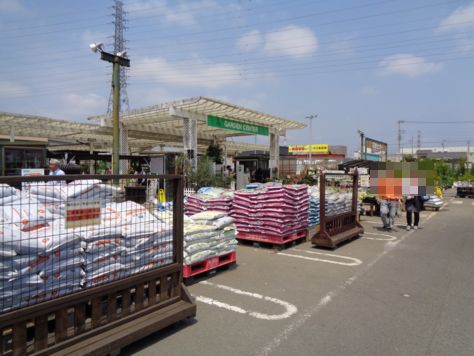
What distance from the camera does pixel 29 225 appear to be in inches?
106

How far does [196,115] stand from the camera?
18.6 m

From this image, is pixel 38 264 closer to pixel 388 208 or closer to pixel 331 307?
pixel 331 307

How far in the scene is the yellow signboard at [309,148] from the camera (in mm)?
47062

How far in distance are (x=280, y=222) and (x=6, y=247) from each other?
5225 mm

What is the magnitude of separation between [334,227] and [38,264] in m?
6.43

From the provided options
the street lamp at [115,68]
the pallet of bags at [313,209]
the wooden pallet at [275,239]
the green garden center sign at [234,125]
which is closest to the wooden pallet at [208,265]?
the wooden pallet at [275,239]

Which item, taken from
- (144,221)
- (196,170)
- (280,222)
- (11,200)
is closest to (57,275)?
(11,200)

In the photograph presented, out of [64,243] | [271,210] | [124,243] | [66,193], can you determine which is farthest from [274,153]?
[64,243]

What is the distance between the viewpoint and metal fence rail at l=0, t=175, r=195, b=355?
2.54 m

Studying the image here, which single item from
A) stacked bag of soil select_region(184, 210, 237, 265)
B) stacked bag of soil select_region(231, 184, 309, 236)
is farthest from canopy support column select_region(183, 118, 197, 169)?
stacked bag of soil select_region(184, 210, 237, 265)

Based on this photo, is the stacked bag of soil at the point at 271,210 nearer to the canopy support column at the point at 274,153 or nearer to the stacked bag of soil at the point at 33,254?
the stacked bag of soil at the point at 33,254

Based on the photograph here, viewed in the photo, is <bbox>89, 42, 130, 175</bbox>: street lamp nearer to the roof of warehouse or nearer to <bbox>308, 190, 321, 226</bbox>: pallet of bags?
the roof of warehouse

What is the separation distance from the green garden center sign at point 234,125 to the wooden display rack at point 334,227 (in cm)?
1160

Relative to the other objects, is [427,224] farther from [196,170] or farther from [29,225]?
[29,225]
